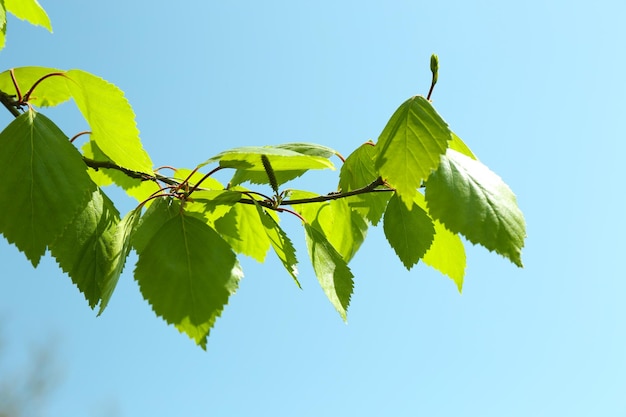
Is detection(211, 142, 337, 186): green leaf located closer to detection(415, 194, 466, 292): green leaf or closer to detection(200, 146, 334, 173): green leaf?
detection(200, 146, 334, 173): green leaf

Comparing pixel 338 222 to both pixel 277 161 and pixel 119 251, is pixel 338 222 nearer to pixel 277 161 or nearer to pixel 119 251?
pixel 277 161

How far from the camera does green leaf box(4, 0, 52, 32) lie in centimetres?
127

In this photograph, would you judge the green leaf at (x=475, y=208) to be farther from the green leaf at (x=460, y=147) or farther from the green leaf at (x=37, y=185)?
the green leaf at (x=37, y=185)

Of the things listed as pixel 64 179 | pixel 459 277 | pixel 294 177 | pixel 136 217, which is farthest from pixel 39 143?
pixel 459 277

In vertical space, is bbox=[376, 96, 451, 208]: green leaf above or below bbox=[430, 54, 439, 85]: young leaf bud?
below

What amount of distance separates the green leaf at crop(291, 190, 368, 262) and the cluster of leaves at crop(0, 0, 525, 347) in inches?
3.1

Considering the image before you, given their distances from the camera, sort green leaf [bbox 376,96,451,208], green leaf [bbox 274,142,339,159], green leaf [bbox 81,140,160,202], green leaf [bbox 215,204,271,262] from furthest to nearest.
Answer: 1. green leaf [bbox 81,140,160,202]
2. green leaf [bbox 215,204,271,262]
3. green leaf [bbox 274,142,339,159]
4. green leaf [bbox 376,96,451,208]

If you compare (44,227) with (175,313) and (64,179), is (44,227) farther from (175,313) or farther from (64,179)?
(175,313)

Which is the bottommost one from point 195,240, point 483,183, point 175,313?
point 175,313

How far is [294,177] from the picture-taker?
119cm

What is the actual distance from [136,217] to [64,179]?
0.15 metres

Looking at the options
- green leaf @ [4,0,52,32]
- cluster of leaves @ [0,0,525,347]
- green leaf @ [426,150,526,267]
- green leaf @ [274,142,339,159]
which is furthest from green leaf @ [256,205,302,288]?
green leaf @ [4,0,52,32]

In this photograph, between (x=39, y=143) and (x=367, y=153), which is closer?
(x=39, y=143)

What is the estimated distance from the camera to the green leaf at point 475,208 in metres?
0.88
